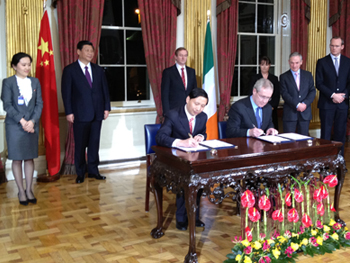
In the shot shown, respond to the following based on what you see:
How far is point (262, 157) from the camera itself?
3.09 metres

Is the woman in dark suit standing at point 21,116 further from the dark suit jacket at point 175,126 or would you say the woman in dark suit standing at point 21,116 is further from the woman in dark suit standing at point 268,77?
the woman in dark suit standing at point 268,77

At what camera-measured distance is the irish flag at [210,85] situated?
619 cm

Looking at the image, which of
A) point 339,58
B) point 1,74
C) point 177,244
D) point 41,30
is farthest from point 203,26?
point 177,244

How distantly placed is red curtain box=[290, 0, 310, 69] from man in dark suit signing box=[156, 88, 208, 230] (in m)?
4.56

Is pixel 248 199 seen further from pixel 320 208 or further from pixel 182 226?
pixel 182 226

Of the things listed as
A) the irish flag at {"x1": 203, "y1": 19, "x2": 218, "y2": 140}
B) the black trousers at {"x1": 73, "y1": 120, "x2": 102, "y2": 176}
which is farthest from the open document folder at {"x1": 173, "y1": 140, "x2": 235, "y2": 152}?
the irish flag at {"x1": 203, "y1": 19, "x2": 218, "y2": 140}

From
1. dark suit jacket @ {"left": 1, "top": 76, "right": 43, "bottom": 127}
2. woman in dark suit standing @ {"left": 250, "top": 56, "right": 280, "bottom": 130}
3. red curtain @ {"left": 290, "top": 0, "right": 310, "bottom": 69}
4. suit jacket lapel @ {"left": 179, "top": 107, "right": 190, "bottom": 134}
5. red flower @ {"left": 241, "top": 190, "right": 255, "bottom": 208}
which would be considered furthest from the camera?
red curtain @ {"left": 290, "top": 0, "right": 310, "bottom": 69}

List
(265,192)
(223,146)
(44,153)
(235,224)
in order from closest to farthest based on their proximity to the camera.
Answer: (265,192)
(223,146)
(235,224)
(44,153)

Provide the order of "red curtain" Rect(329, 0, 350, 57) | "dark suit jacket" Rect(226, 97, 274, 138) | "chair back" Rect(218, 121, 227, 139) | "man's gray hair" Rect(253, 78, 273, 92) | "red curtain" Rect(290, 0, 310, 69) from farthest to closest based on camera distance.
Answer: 1. "red curtain" Rect(329, 0, 350, 57)
2. "red curtain" Rect(290, 0, 310, 69)
3. "chair back" Rect(218, 121, 227, 139)
4. "dark suit jacket" Rect(226, 97, 274, 138)
5. "man's gray hair" Rect(253, 78, 273, 92)

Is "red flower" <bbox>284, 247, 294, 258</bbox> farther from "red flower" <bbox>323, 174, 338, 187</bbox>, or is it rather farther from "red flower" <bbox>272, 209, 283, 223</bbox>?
"red flower" <bbox>323, 174, 338, 187</bbox>

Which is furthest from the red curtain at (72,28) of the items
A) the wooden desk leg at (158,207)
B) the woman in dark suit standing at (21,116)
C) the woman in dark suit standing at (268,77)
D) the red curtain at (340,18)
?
the red curtain at (340,18)

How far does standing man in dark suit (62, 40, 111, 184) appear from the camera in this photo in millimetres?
5133

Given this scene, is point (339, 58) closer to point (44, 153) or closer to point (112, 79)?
point (112, 79)

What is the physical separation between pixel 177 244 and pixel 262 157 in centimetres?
98
